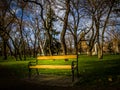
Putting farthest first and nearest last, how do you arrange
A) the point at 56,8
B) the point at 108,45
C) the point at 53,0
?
the point at 108,45
the point at 56,8
the point at 53,0

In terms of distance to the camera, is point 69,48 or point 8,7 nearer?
point 8,7

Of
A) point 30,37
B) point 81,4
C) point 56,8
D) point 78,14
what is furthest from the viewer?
point 30,37

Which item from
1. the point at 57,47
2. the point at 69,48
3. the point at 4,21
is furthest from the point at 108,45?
the point at 4,21

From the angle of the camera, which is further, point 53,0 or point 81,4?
point 81,4

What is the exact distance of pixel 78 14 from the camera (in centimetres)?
4181

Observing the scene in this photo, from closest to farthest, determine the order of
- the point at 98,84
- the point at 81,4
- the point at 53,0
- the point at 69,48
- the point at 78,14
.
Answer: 1. the point at 98,84
2. the point at 53,0
3. the point at 81,4
4. the point at 78,14
5. the point at 69,48

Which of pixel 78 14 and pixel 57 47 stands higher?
pixel 78 14

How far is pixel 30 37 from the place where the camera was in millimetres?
64562

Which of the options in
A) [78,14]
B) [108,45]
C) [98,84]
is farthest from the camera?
[108,45]

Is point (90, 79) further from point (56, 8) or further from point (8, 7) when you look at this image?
point (8, 7)

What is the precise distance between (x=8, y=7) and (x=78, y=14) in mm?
11419

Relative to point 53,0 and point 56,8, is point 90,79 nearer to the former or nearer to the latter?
point 53,0

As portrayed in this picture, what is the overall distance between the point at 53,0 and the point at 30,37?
111ft

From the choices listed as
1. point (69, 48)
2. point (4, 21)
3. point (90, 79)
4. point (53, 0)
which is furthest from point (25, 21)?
point (69, 48)
